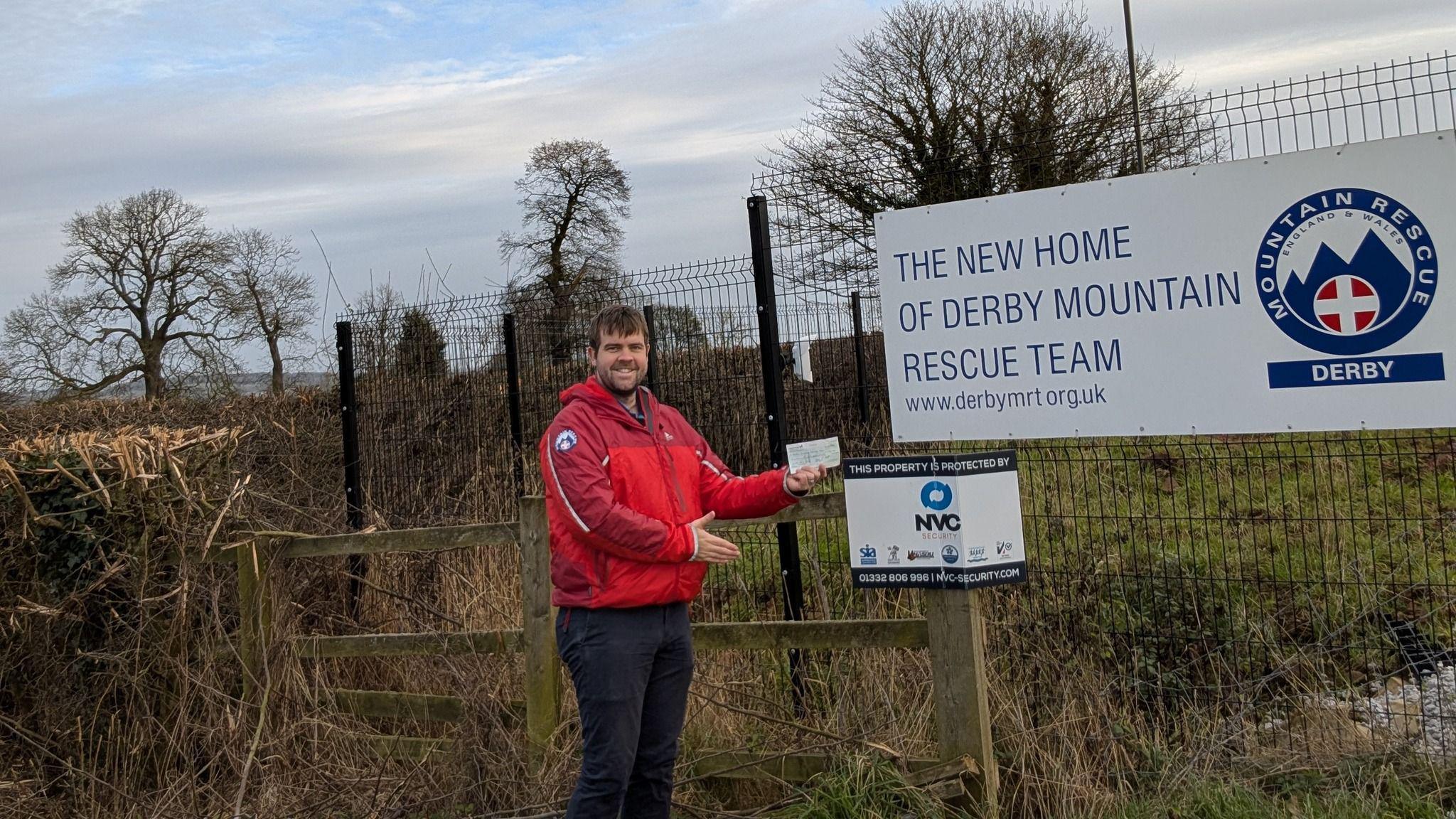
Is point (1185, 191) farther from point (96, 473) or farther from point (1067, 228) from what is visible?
point (96, 473)

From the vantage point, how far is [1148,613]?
7062mm

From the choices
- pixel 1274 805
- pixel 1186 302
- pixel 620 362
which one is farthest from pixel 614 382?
pixel 1274 805

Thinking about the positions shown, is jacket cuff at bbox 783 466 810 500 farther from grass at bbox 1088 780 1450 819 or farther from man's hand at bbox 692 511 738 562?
grass at bbox 1088 780 1450 819

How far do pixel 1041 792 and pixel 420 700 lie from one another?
301cm

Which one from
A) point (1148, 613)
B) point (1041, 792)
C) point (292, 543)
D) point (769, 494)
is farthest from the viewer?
point (1148, 613)

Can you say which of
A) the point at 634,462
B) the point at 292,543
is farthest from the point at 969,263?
the point at 292,543

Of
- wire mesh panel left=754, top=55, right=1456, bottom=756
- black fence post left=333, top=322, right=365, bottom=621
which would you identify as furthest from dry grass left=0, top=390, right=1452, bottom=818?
black fence post left=333, top=322, right=365, bottom=621

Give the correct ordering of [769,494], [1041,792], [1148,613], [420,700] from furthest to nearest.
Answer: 1. [1148,613]
2. [420,700]
3. [1041,792]
4. [769,494]

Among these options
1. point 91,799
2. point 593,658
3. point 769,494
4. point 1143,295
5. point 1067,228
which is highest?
point 1067,228

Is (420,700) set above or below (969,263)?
below

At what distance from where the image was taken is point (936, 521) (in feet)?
14.6

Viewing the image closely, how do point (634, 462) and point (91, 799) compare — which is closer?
point (634, 462)

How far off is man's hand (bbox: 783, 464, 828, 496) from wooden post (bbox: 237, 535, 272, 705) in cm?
344

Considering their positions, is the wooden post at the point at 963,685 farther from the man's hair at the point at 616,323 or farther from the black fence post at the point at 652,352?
the black fence post at the point at 652,352
